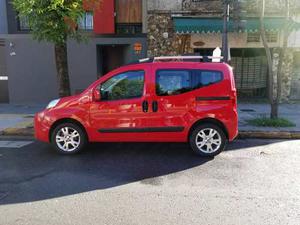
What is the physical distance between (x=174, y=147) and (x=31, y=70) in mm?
8476

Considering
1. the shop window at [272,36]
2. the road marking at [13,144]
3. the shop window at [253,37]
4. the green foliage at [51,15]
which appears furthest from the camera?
the shop window at [253,37]

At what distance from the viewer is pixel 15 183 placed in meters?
5.20

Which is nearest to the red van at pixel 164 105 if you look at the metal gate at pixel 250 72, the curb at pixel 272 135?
the curb at pixel 272 135

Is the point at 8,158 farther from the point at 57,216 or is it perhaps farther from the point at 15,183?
the point at 57,216

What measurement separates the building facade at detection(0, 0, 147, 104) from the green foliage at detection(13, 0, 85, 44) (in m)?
4.68

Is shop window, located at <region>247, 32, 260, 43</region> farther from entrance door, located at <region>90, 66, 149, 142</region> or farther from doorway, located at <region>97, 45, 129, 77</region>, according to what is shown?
entrance door, located at <region>90, 66, 149, 142</region>

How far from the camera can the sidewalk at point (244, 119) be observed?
836 cm

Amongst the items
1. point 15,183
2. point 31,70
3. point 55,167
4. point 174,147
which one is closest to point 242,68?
point 174,147

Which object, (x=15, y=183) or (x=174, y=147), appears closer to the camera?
(x=15, y=183)

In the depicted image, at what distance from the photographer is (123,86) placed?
6.65m

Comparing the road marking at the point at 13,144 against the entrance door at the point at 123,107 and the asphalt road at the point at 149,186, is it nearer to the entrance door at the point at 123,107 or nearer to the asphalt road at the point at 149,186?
the asphalt road at the point at 149,186

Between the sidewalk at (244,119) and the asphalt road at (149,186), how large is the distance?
1032 mm

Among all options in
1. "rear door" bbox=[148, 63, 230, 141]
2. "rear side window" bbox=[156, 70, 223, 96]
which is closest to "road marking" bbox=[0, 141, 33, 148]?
"rear door" bbox=[148, 63, 230, 141]

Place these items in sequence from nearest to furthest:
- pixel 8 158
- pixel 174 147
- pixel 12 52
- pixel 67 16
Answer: pixel 8 158 → pixel 174 147 → pixel 67 16 → pixel 12 52
